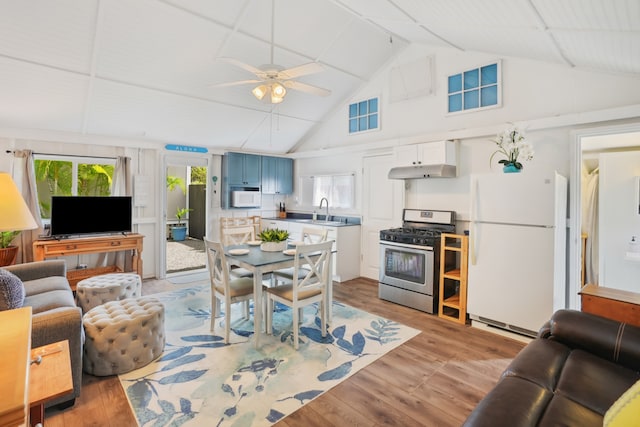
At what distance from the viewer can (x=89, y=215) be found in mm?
4617

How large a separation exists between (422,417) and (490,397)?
84cm

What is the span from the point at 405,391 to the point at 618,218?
4141 millimetres

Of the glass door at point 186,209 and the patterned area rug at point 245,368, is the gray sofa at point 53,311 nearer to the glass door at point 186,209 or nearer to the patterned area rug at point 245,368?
the patterned area rug at point 245,368

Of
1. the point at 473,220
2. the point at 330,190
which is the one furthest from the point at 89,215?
the point at 473,220

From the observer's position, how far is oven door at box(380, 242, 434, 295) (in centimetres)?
392

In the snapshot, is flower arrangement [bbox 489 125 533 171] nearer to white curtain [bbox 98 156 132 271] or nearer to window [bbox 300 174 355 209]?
window [bbox 300 174 355 209]

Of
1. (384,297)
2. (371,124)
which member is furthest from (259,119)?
(384,297)

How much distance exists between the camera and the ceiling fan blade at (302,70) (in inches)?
104

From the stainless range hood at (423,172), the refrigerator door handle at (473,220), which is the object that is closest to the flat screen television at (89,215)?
the stainless range hood at (423,172)

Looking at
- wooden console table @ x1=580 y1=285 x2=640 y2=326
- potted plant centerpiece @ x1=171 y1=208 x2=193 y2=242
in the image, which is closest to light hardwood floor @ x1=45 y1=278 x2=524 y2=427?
wooden console table @ x1=580 y1=285 x2=640 y2=326

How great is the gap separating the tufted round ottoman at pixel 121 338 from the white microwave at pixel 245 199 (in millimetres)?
3389

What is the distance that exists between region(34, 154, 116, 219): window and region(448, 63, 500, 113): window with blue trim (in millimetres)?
5160

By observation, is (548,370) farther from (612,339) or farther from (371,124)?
(371,124)

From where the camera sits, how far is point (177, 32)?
3.52 metres
